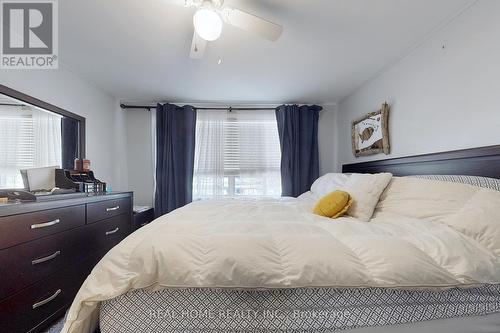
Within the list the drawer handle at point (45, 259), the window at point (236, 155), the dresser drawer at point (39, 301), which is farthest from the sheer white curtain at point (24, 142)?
the window at point (236, 155)

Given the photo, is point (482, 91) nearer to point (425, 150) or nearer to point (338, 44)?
point (425, 150)

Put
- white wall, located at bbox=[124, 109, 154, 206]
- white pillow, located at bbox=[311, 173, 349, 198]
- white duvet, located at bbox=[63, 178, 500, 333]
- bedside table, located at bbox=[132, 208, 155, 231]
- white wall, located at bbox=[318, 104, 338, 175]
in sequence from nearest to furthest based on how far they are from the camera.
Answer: white duvet, located at bbox=[63, 178, 500, 333], white pillow, located at bbox=[311, 173, 349, 198], bedside table, located at bbox=[132, 208, 155, 231], white wall, located at bbox=[124, 109, 154, 206], white wall, located at bbox=[318, 104, 338, 175]

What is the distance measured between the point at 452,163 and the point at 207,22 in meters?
1.81

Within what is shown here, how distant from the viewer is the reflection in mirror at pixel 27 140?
5.18 ft

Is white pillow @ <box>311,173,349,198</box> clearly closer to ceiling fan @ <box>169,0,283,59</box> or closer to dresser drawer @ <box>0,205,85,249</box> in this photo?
ceiling fan @ <box>169,0,283,59</box>

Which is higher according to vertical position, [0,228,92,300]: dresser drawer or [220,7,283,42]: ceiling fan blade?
[220,7,283,42]: ceiling fan blade

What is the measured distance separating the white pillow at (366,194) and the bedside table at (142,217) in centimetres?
245

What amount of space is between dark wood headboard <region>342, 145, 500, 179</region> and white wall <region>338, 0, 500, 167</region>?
9 cm

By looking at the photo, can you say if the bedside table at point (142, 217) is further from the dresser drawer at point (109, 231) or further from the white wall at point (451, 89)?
the white wall at point (451, 89)

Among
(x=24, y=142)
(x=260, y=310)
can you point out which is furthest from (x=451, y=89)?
(x=24, y=142)

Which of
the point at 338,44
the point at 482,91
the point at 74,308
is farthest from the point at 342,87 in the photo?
the point at 74,308

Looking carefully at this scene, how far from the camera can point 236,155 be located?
3359 millimetres

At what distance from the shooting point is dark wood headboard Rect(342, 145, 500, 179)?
Answer: 1266 millimetres

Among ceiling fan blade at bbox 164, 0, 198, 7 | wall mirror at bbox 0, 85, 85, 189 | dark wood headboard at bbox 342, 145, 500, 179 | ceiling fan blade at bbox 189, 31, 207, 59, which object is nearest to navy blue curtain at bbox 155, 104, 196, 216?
wall mirror at bbox 0, 85, 85, 189
